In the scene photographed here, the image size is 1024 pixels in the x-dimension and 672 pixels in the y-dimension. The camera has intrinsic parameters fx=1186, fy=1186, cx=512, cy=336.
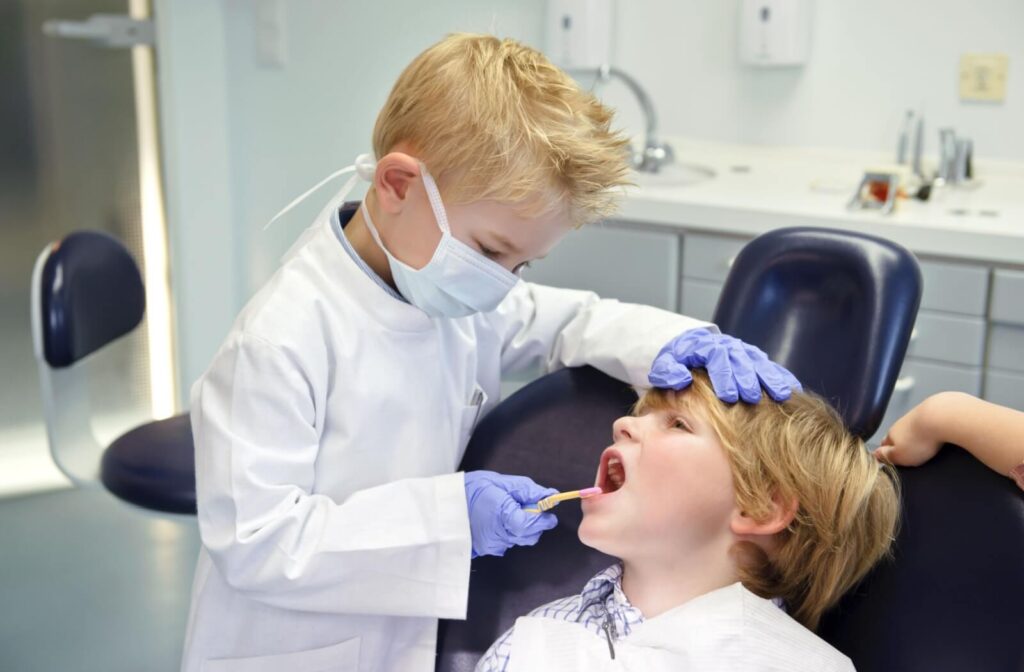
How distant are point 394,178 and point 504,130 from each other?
0.14 m

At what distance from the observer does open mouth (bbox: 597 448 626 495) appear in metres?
1.32

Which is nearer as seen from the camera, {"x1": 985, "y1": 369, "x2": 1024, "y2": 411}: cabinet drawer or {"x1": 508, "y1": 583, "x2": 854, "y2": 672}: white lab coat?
{"x1": 508, "y1": 583, "x2": 854, "y2": 672}: white lab coat

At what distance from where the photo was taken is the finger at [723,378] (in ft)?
4.07

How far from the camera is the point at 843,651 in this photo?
1.23 m

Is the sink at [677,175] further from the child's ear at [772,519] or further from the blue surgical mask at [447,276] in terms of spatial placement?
the child's ear at [772,519]

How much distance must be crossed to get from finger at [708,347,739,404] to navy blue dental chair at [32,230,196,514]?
0.94m

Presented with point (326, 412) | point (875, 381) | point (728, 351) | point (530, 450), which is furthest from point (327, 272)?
point (875, 381)

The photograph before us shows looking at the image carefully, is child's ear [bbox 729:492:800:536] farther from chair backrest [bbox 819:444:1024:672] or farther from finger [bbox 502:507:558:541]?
finger [bbox 502:507:558:541]

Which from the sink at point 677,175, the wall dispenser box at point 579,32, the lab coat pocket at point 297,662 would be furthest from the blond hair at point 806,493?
the wall dispenser box at point 579,32

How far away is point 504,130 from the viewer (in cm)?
126

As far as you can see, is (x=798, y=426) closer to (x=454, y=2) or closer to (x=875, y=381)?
(x=875, y=381)

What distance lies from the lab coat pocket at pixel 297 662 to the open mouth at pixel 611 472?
0.34 m

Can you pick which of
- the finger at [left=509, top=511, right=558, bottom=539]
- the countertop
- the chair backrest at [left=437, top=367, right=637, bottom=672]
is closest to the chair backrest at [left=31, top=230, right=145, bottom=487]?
the chair backrest at [left=437, top=367, right=637, bottom=672]

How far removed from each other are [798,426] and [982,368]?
1210 mm
